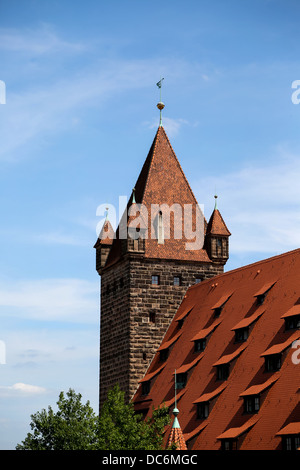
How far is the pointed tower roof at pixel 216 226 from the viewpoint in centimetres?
6969

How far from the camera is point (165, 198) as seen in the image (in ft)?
229

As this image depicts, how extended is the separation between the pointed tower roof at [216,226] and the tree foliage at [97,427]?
50.2 feet

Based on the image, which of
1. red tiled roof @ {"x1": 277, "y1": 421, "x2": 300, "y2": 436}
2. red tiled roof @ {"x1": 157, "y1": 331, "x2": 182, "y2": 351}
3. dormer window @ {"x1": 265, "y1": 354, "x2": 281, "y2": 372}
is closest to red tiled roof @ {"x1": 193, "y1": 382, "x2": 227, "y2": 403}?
dormer window @ {"x1": 265, "y1": 354, "x2": 281, "y2": 372}

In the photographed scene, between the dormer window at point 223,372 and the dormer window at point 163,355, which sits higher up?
the dormer window at point 163,355

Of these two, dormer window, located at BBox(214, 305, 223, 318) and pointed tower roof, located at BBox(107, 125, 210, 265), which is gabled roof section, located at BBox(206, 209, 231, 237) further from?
dormer window, located at BBox(214, 305, 223, 318)

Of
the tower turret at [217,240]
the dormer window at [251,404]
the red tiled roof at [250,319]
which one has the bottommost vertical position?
the dormer window at [251,404]

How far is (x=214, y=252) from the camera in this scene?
69.4m

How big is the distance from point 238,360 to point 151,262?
15383 mm

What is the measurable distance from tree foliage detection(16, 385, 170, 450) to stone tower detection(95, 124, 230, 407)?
20.1 ft

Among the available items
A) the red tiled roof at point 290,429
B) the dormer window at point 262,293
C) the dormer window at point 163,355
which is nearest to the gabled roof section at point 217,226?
the dormer window at point 163,355

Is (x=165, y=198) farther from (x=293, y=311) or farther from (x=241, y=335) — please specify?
(x=293, y=311)

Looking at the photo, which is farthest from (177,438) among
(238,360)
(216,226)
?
(216,226)

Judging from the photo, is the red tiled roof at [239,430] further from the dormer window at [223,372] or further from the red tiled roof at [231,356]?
the red tiled roof at [231,356]
